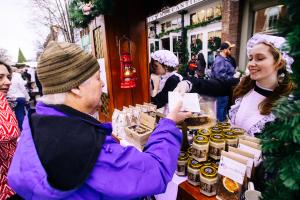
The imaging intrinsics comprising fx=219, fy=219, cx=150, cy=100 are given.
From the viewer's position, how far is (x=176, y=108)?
1396mm

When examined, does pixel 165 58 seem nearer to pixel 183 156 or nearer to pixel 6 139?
pixel 183 156

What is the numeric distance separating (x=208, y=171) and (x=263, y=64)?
0.96 m

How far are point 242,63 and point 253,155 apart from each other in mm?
6198

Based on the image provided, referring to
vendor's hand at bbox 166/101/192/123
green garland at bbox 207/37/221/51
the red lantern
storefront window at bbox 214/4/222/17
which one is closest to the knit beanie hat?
vendor's hand at bbox 166/101/192/123

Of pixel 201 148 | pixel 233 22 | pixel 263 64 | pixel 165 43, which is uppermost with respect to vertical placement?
pixel 233 22

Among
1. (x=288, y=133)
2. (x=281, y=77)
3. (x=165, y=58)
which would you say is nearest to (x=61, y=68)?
(x=288, y=133)

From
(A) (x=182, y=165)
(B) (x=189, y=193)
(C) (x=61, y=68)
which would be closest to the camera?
Answer: (C) (x=61, y=68)

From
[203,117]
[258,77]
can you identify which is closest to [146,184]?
[203,117]

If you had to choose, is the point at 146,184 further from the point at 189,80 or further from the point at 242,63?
the point at 242,63

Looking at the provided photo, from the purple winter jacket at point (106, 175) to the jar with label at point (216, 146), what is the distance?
0.49 m

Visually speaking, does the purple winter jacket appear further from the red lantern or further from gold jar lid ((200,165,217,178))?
the red lantern

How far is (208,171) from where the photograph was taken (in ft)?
4.37

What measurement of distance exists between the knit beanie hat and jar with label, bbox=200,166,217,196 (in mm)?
887

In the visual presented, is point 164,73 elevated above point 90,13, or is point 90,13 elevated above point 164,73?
point 90,13
